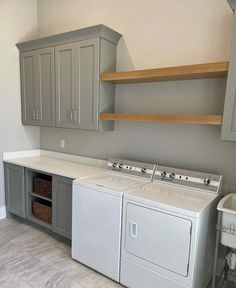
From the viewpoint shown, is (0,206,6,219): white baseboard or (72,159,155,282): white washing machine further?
(0,206,6,219): white baseboard

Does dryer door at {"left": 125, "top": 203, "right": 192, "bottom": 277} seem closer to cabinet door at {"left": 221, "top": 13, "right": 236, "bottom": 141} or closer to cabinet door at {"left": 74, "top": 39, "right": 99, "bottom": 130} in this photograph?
cabinet door at {"left": 221, "top": 13, "right": 236, "bottom": 141}

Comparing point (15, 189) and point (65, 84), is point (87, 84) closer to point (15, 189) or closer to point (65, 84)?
point (65, 84)

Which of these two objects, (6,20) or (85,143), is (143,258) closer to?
(85,143)

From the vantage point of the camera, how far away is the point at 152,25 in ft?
8.04

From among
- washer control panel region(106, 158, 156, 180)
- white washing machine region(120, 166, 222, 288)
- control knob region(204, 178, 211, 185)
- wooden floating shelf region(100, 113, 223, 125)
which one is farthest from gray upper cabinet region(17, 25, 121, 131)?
control knob region(204, 178, 211, 185)

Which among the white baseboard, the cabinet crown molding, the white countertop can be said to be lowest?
the white baseboard

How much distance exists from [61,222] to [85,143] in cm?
105

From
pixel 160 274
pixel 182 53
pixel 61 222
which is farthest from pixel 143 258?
pixel 182 53

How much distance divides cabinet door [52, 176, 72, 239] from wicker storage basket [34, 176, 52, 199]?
8.1 inches

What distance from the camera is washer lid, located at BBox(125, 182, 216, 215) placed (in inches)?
68.9

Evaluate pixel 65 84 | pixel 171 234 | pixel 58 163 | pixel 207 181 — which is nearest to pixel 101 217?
pixel 171 234

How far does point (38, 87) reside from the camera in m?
3.16

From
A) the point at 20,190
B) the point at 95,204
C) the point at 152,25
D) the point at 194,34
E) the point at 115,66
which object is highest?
the point at 152,25

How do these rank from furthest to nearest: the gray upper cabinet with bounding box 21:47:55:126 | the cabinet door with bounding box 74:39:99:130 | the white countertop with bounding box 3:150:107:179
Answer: the gray upper cabinet with bounding box 21:47:55:126, the white countertop with bounding box 3:150:107:179, the cabinet door with bounding box 74:39:99:130
